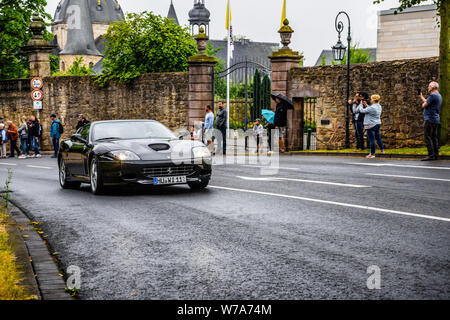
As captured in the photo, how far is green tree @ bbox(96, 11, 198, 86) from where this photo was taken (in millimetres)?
29297

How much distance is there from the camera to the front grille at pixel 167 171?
10547mm

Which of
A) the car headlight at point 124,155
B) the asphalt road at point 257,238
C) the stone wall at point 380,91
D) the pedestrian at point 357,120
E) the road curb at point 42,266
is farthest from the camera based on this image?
the pedestrian at point 357,120

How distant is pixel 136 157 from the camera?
10531mm

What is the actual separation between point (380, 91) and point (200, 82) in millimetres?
8255

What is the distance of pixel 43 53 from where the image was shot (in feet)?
113

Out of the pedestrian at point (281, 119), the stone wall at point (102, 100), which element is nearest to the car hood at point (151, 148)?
the pedestrian at point (281, 119)

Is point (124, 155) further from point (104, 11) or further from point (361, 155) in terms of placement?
point (104, 11)

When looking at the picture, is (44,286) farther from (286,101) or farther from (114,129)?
(286,101)

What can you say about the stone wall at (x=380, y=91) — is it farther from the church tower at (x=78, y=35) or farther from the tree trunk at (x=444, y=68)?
the church tower at (x=78, y=35)

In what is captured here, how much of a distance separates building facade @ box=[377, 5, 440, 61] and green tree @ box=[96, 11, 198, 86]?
1445 cm

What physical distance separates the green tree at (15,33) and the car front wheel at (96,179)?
113 feet

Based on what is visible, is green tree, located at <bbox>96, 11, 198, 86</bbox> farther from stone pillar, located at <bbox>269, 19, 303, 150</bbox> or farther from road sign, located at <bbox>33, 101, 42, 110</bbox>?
stone pillar, located at <bbox>269, 19, 303, 150</bbox>

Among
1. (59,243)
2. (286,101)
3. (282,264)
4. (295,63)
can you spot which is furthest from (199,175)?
(295,63)

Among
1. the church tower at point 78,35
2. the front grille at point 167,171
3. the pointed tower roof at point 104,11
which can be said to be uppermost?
the pointed tower roof at point 104,11
